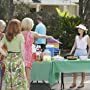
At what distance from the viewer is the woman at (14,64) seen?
9.05m

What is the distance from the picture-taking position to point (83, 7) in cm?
3119

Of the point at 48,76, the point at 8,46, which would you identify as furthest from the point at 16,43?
the point at 48,76

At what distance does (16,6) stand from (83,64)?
21.6 meters

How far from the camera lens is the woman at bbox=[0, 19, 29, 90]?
9.05 m

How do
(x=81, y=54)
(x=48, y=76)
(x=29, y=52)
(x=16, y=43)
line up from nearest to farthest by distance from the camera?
(x=16, y=43), (x=29, y=52), (x=48, y=76), (x=81, y=54)

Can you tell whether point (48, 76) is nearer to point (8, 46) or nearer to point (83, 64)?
point (83, 64)

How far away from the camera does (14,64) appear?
9.10 meters

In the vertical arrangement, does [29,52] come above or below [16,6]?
below

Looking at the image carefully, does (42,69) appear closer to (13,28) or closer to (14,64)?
(14,64)

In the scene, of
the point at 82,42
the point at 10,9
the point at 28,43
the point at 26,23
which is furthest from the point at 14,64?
the point at 10,9

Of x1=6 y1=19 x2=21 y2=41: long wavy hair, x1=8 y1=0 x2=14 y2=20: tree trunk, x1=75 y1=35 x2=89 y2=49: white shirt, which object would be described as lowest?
x1=75 y1=35 x2=89 y2=49: white shirt

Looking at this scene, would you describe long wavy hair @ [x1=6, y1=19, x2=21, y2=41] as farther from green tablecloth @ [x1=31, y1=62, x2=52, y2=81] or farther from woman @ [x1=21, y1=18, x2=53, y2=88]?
green tablecloth @ [x1=31, y1=62, x2=52, y2=81]

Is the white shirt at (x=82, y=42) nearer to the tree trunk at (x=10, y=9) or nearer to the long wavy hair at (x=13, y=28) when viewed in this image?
the long wavy hair at (x=13, y=28)

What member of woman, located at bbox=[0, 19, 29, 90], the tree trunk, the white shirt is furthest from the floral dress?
the tree trunk
